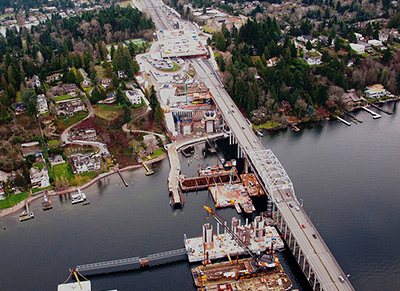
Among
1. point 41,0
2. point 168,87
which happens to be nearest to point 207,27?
Result: point 168,87

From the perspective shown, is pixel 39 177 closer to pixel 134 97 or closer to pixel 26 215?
pixel 26 215

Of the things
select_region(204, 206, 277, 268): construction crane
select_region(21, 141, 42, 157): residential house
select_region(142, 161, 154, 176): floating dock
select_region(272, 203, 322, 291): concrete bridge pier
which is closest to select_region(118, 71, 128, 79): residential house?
select_region(21, 141, 42, 157): residential house

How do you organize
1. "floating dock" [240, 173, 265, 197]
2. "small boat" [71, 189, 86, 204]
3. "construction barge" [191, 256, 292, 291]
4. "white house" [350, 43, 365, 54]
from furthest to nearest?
"white house" [350, 43, 365, 54] < "floating dock" [240, 173, 265, 197] < "small boat" [71, 189, 86, 204] < "construction barge" [191, 256, 292, 291]

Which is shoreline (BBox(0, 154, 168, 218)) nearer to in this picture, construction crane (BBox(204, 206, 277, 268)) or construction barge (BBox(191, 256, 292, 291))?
construction crane (BBox(204, 206, 277, 268))

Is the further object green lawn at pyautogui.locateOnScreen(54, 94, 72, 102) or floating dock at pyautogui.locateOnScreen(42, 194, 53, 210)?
green lawn at pyautogui.locateOnScreen(54, 94, 72, 102)

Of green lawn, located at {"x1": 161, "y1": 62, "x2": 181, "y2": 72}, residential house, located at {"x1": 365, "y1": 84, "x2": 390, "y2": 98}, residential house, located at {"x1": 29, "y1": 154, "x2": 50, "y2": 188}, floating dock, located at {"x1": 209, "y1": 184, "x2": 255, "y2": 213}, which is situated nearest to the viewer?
floating dock, located at {"x1": 209, "y1": 184, "x2": 255, "y2": 213}

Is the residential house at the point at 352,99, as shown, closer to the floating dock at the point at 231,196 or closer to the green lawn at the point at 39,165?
the floating dock at the point at 231,196

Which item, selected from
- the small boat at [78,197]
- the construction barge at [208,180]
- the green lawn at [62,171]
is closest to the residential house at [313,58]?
the construction barge at [208,180]

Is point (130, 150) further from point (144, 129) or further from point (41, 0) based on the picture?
point (41, 0)
